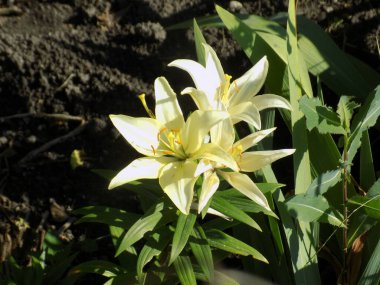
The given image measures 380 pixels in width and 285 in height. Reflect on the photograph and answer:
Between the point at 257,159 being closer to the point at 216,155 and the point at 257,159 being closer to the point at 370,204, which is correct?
the point at 216,155

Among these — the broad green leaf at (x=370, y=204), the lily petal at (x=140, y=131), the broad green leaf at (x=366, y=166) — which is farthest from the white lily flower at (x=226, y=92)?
the broad green leaf at (x=366, y=166)

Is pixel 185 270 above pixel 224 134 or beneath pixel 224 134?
beneath

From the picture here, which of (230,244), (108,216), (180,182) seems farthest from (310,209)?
(108,216)

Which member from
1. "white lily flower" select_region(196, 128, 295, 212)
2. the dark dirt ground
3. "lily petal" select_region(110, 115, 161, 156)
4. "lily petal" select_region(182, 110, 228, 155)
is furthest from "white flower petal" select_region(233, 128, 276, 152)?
the dark dirt ground

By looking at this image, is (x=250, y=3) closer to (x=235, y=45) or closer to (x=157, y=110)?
(x=235, y=45)

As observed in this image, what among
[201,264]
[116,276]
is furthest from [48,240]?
[201,264]

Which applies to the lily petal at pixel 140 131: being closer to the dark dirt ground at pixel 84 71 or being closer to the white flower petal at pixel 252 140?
the white flower petal at pixel 252 140
